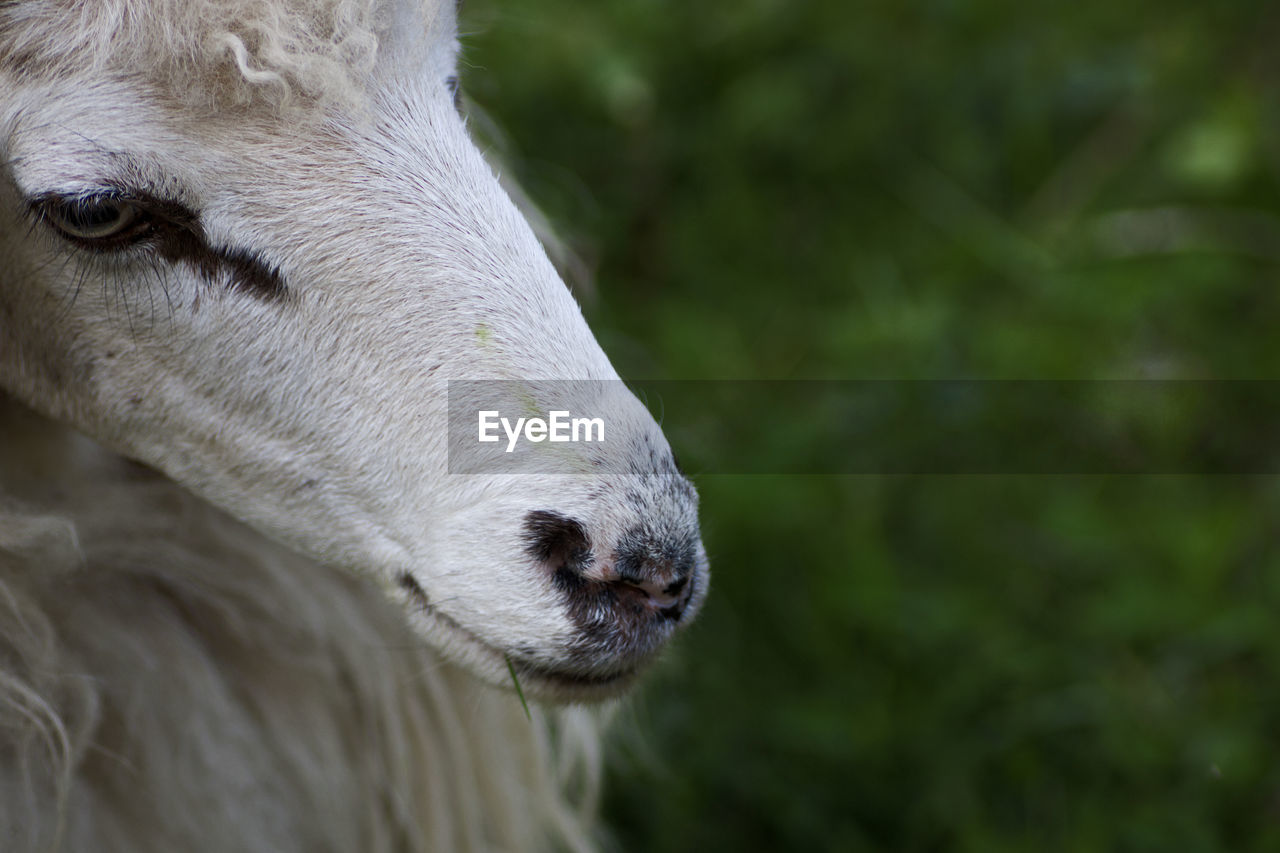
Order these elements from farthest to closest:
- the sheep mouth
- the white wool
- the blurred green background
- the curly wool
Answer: the blurred green background → the white wool → the sheep mouth → the curly wool

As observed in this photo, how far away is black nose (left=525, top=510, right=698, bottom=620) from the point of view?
1252mm

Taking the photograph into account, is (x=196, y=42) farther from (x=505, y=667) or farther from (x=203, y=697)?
(x=203, y=697)

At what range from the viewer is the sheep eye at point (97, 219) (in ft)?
4.05

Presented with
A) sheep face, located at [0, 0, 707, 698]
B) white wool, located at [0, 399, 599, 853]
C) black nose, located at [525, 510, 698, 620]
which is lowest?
white wool, located at [0, 399, 599, 853]

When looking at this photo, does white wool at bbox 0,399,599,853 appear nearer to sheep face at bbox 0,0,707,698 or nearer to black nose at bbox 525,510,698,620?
sheep face at bbox 0,0,707,698

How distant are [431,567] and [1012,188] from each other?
92.8 inches

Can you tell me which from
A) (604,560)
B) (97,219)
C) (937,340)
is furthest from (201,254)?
(937,340)

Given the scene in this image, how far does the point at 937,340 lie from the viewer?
8.83ft

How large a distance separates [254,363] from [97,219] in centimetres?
20

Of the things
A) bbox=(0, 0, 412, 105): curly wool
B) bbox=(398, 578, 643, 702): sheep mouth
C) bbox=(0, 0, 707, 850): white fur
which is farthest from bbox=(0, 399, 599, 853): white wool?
bbox=(0, 0, 412, 105): curly wool

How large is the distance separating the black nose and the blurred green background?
33.5 inches

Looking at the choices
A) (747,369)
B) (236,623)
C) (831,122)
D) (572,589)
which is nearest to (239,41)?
(572,589)

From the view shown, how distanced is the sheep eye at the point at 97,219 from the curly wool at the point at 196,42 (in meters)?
0.12

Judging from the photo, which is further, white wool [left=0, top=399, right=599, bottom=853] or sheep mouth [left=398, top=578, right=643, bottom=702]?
white wool [left=0, top=399, right=599, bottom=853]
